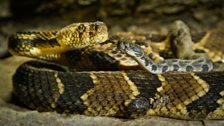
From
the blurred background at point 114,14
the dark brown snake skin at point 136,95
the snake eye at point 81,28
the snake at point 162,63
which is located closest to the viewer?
the dark brown snake skin at point 136,95

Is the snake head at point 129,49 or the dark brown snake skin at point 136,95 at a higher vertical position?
the snake head at point 129,49

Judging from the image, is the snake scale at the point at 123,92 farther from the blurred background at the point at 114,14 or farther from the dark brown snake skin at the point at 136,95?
the blurred background at the point at 114,14

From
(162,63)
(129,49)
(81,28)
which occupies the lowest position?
(162,63)

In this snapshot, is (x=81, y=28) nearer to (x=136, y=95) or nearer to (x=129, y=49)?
(x=129, y=49)

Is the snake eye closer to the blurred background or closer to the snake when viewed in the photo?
the snake

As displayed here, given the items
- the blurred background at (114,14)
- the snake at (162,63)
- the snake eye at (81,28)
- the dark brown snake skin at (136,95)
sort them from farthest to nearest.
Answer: the blurred background at (114,14), the snake at (162,63), the snake eye at (81,28), the dark brown snake skin at (136,95)

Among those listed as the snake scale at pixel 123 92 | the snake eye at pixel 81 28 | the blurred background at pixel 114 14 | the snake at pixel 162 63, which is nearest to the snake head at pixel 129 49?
the snake at pixel 162 63

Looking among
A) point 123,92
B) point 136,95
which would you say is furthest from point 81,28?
point 136,95

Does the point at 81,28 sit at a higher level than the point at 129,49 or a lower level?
higher

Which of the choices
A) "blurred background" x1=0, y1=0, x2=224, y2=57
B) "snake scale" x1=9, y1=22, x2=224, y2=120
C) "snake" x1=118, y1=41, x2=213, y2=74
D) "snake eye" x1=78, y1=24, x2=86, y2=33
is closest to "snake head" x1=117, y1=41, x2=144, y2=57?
"snake" x1=118, y1=41, x2=213, y2=74

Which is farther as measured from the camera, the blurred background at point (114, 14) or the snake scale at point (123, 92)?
the blurred background at point (114, 14)
